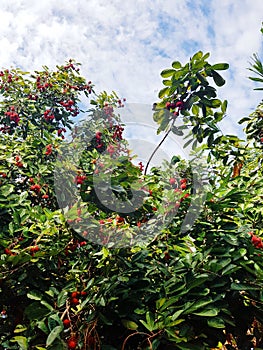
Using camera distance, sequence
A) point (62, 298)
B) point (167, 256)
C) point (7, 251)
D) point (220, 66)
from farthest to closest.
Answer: point (220, 66), point (167, 256), point (7, 251), point (62, 298)

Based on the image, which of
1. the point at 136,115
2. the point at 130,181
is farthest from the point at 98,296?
the point at 136,115

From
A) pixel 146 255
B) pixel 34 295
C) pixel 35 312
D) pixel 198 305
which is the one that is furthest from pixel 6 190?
pixel 198 305

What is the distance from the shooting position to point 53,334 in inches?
56.2

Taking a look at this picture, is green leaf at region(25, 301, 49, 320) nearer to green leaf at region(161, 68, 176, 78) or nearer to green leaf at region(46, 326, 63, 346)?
green leaf at region(46, 326, 63, 346)

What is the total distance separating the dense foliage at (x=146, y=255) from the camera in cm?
154

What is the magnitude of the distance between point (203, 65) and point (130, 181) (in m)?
0.85

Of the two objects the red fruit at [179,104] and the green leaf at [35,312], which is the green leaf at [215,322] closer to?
the green leaf at [35,312]

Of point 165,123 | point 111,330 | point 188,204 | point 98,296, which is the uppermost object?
point 165,123

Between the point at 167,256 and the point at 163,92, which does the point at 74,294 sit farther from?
the point at 163,92

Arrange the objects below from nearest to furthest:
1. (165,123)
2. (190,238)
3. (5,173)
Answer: (190,238), (165,123), (5,173)

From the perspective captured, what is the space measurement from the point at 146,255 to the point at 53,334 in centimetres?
57

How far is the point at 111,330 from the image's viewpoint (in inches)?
68.5

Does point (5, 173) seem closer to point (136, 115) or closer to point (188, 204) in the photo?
point (136, 115)

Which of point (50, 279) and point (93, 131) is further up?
point (93, 131)
